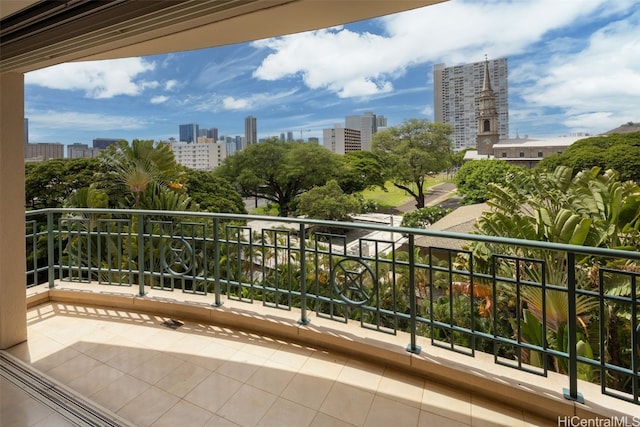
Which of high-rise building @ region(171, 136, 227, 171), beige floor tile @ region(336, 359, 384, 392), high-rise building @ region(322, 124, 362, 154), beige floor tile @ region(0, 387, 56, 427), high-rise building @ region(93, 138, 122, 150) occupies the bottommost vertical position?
beige floor tile @ region(0, 387, 56, 427)

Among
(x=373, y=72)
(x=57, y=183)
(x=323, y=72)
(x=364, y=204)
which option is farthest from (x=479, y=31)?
(x=57, y=183)

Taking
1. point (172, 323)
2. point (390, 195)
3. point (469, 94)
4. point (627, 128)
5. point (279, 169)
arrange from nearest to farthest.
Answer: point (172, 323)
point (627, 128)
point (279, 169)
point (390, 195)
point (469, 94)

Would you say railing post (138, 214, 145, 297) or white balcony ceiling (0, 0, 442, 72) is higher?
white balcony ceiling (0, 0, 442, 72)

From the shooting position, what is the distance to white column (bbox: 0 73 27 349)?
204 centimetres

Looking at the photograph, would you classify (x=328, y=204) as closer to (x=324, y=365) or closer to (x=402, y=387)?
(x=324, y=365)

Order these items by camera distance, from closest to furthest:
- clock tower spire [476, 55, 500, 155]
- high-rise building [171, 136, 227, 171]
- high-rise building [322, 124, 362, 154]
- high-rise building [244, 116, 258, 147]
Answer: high-rise building [171, 136, 227, 171], high-rise building [322, 124, 362, 154], clock tower spire [476, 55, 500, 155], high-rise building [244, 116, 258, 147]

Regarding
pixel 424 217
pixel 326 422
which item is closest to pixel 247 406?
pixel 326 422

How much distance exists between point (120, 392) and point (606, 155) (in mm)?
28231

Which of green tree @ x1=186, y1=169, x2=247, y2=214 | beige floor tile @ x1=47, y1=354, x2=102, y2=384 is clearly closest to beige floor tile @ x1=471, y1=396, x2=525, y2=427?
beige floor tile @ x1=47, y1=354, x2=102, y2=384

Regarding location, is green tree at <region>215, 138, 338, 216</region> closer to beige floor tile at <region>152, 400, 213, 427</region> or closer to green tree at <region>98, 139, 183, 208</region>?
green tree at <region>98, 139, 183, 208</region>

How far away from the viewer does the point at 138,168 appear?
28.0 feet

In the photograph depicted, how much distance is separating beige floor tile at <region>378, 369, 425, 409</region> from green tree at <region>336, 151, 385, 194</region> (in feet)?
88.9

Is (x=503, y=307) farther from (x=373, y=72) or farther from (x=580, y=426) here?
(x=373, y=72)

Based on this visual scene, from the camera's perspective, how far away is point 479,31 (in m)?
39.8
